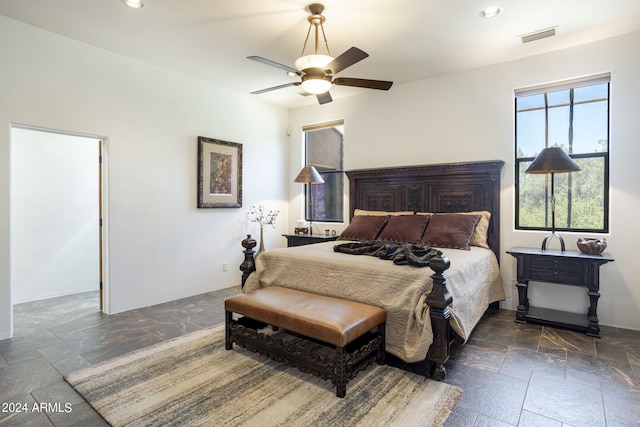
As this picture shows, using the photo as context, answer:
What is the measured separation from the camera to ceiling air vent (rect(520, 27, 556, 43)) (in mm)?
3287

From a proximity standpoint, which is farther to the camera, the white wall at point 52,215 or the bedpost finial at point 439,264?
the white wall at point 52,215

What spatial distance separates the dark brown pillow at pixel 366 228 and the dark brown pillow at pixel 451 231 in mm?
617

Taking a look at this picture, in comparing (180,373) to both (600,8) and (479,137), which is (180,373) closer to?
(479,137)

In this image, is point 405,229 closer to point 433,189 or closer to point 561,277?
point 433,189

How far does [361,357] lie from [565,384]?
1.44 m

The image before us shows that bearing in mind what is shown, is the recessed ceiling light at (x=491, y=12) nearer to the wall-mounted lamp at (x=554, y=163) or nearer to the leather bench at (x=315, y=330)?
the wall-mounted lamp at (x=554, y=163)

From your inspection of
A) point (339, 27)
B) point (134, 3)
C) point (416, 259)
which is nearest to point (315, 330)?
point (416, 259)

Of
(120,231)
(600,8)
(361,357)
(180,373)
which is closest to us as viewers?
(361,357)

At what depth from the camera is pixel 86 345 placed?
303 centimetres

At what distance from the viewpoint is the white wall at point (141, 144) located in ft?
10.7

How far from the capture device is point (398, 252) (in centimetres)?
294

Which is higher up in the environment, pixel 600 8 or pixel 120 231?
pixel 600 8

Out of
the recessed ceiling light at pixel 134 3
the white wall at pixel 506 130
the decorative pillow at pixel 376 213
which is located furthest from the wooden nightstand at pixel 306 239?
the recessed ceiling light at pixel 134 3

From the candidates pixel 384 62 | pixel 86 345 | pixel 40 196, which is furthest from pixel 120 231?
pixel 384 62
